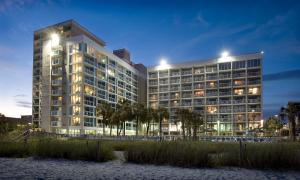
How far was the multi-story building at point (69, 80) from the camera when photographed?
3196 inches

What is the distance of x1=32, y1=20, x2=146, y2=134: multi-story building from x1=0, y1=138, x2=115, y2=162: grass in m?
61.6

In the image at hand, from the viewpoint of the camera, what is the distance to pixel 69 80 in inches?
3302

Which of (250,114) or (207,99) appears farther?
(207,99)

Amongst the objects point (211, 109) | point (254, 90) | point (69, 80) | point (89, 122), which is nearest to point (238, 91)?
point (254, 90)

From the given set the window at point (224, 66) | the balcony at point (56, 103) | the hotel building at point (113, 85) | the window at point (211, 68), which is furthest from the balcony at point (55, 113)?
the window at point (224, 66)

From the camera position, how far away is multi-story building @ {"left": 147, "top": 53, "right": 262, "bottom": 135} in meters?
90.9

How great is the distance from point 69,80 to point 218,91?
49698 mm

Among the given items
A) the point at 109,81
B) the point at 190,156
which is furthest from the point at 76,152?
the point at 109,81

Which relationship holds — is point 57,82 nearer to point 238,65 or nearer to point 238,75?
point 238,75

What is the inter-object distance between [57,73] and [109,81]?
699 inches

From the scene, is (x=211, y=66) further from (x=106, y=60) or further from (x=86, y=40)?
(x=86, y=40)

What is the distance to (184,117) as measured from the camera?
66.6 meters

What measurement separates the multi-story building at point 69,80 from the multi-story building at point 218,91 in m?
21.9

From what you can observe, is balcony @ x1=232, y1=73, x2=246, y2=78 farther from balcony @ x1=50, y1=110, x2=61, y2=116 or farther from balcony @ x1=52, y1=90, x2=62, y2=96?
balcony @ x1=50, y1=110, x2=61, y2=116
